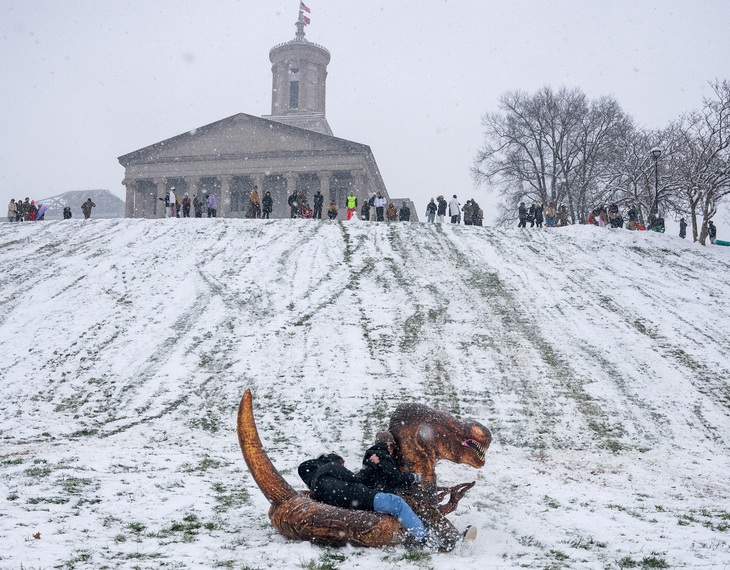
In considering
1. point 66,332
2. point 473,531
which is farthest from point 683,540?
point 66,332

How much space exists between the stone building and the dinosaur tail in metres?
41.6

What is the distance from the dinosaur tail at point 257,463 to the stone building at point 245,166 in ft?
137

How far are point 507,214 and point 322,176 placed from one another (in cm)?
1436

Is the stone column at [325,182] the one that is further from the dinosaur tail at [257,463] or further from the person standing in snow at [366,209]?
the dinosaur tail at [257,463]

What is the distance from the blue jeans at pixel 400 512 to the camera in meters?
4.04

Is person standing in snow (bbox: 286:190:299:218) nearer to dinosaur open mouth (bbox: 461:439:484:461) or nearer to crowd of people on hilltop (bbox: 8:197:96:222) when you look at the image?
crowd of people on hilltop (bbox: 8:197:96:222)

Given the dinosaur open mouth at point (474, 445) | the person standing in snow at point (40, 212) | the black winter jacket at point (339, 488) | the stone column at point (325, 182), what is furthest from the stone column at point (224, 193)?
the dinosaur open mouth at point (474, 445)

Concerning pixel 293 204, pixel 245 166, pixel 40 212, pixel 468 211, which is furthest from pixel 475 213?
pixel 245 166

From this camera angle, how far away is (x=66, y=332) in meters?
11.7

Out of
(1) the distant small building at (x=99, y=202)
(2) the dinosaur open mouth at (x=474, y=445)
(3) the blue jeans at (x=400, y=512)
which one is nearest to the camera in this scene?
(3) the blue jeans at (x=400, y=512)

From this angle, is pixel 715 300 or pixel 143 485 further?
pixel 715 300

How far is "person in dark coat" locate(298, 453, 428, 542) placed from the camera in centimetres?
405

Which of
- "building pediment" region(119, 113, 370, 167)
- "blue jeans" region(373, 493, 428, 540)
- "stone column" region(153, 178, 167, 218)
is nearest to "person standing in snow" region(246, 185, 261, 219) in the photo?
"building pediment" region(119, 113, 370, 167)

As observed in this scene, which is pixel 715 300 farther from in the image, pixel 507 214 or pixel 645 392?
pixel 507 214
